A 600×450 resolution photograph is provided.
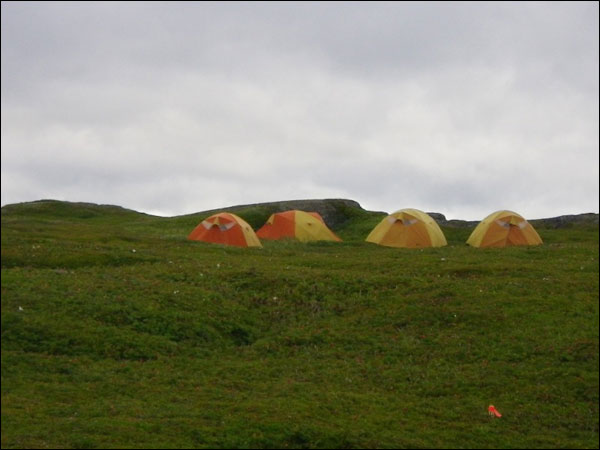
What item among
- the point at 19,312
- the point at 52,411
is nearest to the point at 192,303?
the point at 19,312

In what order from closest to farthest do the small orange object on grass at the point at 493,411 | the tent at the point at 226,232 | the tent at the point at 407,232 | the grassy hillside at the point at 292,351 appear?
the grassy hillside at the point at 292,351
the small orange object on grass at the point at 493,411
the tent at the point at 226,232
the tent at the point at 407,232

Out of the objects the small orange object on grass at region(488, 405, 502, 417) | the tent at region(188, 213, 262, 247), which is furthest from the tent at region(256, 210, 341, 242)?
the small orange object on grass at region(488, 405, 502, 417)

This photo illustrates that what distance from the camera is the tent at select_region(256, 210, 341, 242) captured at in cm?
6150

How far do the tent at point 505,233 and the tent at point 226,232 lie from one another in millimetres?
17326

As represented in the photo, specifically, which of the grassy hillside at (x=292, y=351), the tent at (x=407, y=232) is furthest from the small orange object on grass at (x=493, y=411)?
the tent at (x=407, y=232)

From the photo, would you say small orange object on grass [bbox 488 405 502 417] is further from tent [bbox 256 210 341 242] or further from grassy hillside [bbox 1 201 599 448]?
tent [bbox 256 210 341 242]

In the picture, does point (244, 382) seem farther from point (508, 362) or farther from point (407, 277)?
point (407, 277)

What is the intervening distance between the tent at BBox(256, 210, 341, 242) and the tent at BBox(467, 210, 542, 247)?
13045mm

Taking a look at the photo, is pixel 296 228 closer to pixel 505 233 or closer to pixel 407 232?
pixel 407 232

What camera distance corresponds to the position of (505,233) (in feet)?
182

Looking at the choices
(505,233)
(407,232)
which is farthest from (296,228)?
(505,233)

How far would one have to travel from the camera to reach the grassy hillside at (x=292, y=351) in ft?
63.2

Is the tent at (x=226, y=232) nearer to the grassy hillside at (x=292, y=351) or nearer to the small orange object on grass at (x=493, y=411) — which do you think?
the grassy hillside at (x=292, y=351)

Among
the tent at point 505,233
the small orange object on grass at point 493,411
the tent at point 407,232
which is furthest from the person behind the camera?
the tent at point 407,232
